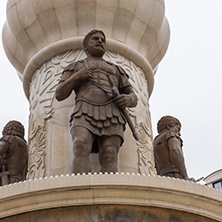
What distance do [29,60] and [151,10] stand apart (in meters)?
3.00

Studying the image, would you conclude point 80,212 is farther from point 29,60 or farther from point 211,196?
point 29,60

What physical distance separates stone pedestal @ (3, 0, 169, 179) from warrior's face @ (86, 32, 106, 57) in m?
1.25

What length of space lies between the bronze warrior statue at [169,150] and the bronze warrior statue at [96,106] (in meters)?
1.37

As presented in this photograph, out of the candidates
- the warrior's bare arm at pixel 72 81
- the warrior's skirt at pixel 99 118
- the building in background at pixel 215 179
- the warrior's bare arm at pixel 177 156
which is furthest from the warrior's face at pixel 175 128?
the building in background at pixel 215 179

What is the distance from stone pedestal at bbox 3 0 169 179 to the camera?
34.7ft

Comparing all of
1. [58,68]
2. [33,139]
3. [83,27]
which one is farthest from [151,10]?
[33,139]

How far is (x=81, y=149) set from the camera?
341 inches

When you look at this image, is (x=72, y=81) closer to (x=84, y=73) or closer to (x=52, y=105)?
(x=84, y=73)

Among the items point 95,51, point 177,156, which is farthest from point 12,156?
point 177,156

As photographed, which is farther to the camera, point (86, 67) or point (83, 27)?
point (83, 27)

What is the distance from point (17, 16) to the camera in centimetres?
1177

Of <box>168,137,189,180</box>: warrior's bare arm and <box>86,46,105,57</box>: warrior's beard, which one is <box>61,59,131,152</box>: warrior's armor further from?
<box>168,137,189,180</box>: warrior's bare arm

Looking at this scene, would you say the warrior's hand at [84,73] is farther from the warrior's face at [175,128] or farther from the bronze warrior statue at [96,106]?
the warrior's face at [175,128]

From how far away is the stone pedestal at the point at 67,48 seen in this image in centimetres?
1056
